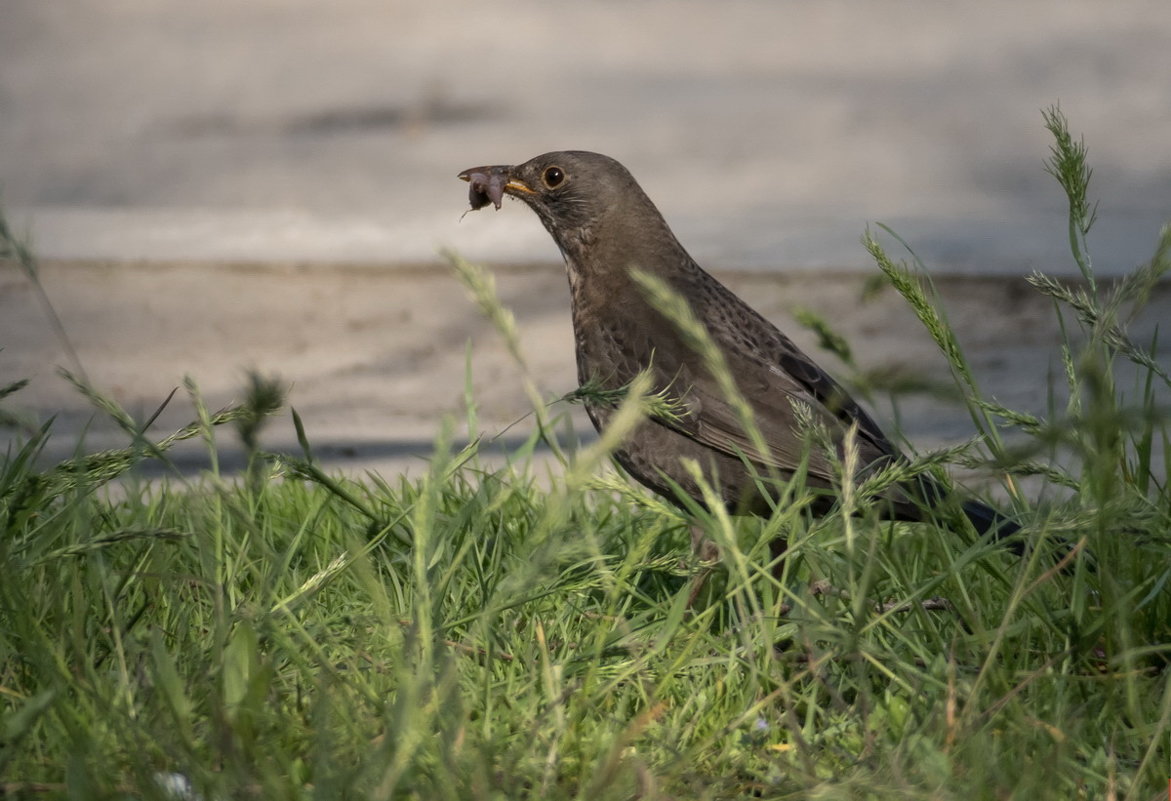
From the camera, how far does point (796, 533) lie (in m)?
2.83

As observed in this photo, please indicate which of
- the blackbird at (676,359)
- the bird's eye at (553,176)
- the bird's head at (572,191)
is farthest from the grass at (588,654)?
the bird's eye at (553,176)

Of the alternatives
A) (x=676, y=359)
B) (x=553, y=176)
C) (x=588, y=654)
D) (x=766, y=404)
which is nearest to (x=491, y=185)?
(x=553, y=176)

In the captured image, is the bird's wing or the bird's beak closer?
the bird's wing

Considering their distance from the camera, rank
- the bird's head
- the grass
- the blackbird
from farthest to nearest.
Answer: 1. the bird's head
2. the blackbird
3. the grass

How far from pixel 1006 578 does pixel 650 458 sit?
4.14 feet

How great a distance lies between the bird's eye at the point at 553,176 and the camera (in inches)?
188

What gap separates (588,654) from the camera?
263 centimetres

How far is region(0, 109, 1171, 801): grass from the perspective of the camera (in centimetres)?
198

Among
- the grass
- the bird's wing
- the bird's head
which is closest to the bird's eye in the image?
the bird's head

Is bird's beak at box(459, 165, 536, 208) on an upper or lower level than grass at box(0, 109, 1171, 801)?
upper

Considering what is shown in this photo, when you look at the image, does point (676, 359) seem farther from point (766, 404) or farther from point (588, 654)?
point (588, 654)

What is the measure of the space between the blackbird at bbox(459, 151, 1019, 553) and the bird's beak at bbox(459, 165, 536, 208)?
0.12 meters

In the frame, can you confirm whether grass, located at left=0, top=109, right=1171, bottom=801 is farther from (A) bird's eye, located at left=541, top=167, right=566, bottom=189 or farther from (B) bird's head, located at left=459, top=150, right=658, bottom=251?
(A) bird's eye, located at left=541, top=167, right=566, bottom=189

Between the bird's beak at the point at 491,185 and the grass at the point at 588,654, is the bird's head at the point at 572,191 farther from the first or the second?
the grass at the point at 588,654
